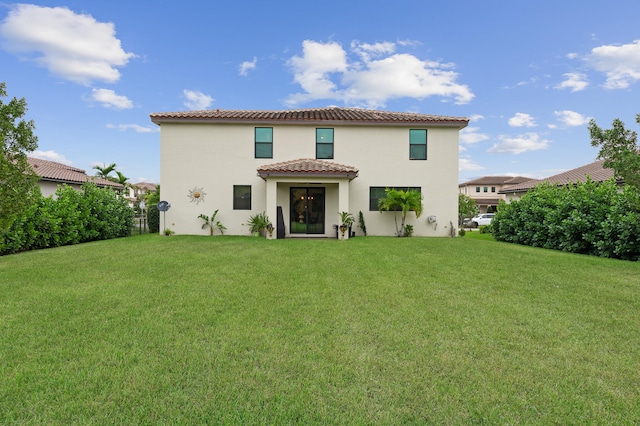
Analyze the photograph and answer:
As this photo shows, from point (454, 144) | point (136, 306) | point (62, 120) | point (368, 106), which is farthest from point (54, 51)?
point (454, 144)

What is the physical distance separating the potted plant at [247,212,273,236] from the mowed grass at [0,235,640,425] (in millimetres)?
7401

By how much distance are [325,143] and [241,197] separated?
5085 mm

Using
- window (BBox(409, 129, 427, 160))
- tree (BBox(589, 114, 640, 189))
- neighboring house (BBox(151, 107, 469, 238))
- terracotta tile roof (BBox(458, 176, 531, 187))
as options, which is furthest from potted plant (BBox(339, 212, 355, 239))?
terracotta tile roof (BBox(458, 176, 531, 187))

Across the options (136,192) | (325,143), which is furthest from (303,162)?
(136,192)

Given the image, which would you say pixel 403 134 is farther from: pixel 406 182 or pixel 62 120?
pixel 62 120

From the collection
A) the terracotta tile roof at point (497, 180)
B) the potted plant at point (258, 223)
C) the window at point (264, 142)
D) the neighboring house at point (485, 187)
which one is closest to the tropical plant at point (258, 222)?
the potted plant at point (258, 223)

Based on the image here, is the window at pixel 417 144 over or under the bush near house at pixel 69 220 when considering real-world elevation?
over

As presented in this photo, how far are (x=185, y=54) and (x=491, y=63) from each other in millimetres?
15737

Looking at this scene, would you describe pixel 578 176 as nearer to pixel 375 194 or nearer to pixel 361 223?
pixel 375 194

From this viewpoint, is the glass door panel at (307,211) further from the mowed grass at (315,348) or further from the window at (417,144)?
the mowed grass at (315,348)

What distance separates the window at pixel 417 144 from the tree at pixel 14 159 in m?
14.7

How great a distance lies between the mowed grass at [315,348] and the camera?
2.64 meters

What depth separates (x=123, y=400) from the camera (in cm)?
271

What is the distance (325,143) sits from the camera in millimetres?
16375
